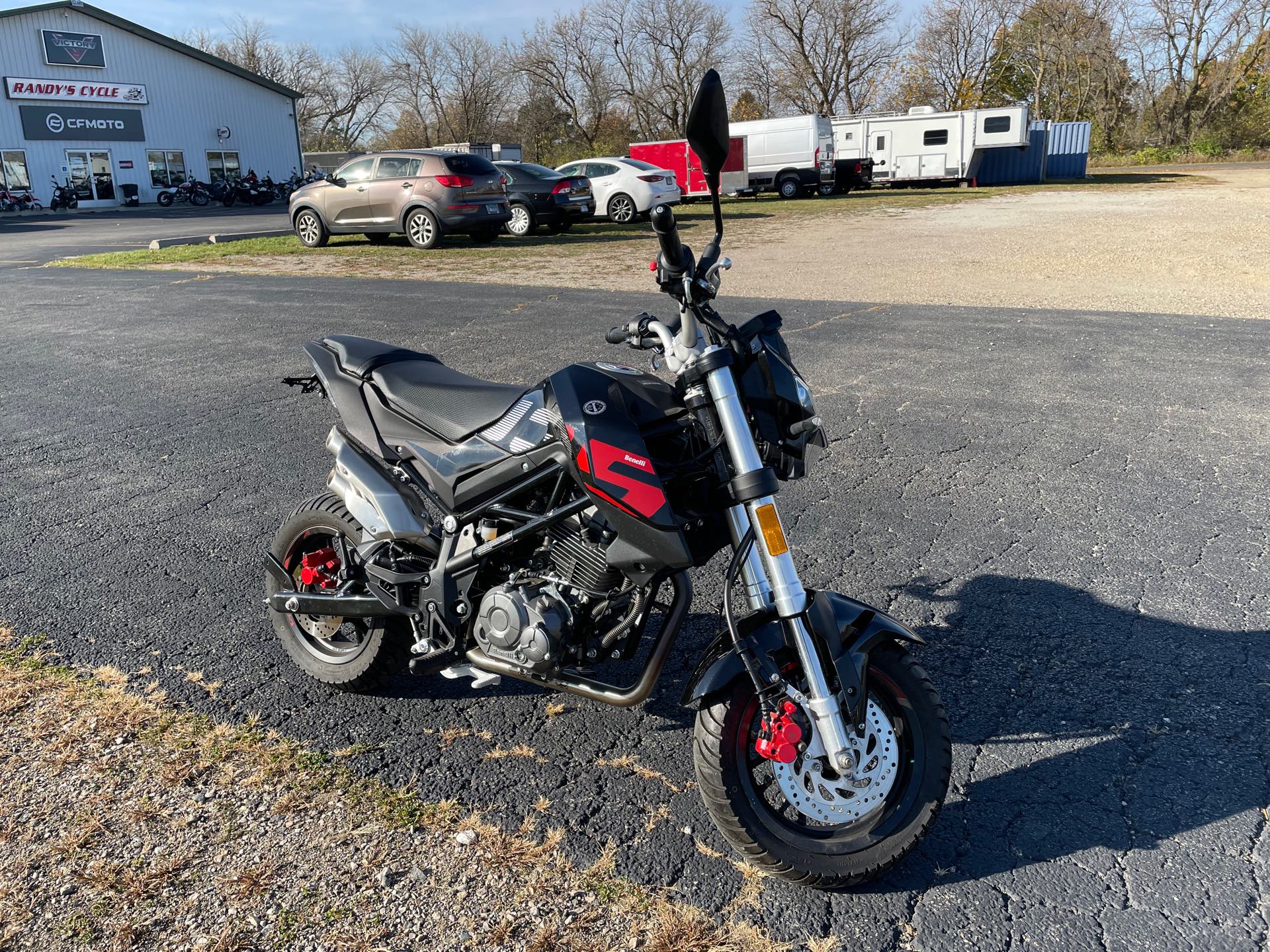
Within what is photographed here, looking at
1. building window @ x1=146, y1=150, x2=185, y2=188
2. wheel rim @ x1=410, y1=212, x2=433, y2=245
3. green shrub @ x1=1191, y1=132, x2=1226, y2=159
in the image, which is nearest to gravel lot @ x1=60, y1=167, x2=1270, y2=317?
wheel rim @ x1=410, y1=212, x2=433, y2=245

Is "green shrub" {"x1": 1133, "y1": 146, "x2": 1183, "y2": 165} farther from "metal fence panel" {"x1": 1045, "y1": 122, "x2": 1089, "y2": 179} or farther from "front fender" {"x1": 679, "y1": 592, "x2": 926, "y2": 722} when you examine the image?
"front fender" {"x1": 679, "y1": 592, "x2": 926, "y2": 722}

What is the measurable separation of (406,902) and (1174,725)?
2446 mm

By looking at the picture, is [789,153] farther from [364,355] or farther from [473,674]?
[473,674]

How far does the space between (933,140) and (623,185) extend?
64.8 ft

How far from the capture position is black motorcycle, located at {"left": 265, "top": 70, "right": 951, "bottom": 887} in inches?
97.3

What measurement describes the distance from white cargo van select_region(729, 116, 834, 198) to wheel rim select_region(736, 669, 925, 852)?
1288 inches

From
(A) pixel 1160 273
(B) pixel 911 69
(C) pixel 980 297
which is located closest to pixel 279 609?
(C) pixel 980 297

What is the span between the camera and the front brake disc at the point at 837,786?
99.7 inches

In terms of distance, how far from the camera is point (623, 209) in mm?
22516

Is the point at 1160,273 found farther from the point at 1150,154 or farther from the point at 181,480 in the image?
the point at 1150,154

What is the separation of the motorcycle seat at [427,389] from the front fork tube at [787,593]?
0.74 m

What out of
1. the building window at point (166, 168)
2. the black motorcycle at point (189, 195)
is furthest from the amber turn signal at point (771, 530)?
the building window at point (166, 168)

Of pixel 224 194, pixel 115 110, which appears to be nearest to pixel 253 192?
pixel 224 194

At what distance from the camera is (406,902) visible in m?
2.49
